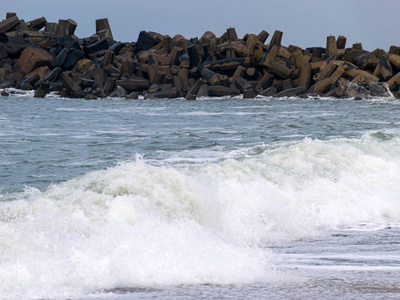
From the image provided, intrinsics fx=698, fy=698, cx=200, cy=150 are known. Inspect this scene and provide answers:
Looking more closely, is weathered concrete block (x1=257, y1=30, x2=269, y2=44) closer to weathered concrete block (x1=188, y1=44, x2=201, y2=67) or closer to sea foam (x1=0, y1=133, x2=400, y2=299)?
weathered concrete block (x1=188, y1=44, x2=201, y2=67)

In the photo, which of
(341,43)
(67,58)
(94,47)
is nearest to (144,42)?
(94,47)

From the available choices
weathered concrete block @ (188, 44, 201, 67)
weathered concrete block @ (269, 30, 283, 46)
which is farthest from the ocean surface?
weathered concrete block @ (269, 30, 283, 46)

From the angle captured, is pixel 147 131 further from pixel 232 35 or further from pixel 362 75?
pixel 232 35

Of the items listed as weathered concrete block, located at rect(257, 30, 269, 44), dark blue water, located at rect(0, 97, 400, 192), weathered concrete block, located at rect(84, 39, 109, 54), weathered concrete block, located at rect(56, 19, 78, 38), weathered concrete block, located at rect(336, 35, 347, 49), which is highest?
weathered concrete block, located at rect(56, 19, 78, 38)

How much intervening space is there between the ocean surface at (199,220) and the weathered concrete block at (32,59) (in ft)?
80.3

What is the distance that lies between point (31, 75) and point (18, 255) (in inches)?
1334

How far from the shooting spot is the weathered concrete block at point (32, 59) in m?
37.4

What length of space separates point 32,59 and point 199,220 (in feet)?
107

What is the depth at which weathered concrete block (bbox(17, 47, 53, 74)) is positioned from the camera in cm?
3744

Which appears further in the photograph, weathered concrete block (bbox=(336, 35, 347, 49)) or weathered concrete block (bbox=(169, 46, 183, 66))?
weathered concrete block (bbox=(336, 35, 347, 49))

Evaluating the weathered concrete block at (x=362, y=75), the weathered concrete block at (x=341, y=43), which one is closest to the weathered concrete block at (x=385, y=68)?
the weathered concrete block at (x=362, y=75)

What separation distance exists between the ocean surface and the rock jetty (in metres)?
18.7

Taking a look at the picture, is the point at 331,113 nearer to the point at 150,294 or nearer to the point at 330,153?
the point at 330,153

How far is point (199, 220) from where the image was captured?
6.79 meters
